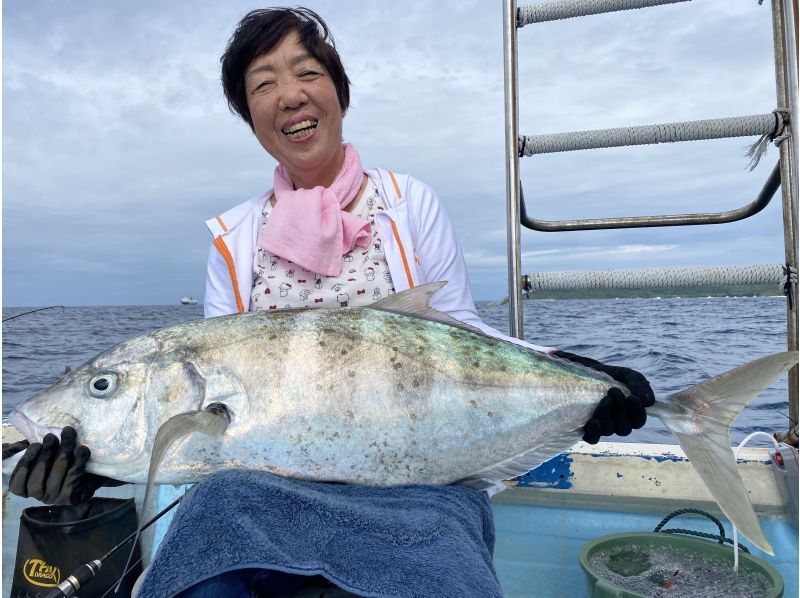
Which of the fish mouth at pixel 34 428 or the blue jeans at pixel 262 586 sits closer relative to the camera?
the blue jeans at pixel 262 586

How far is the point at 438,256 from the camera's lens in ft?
7.86

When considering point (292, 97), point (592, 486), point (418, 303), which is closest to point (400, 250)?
point (418, 303)

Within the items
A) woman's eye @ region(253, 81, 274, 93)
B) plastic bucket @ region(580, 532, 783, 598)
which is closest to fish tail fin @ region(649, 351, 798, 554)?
plastic bucket @ region(580, 532, 783, 598)

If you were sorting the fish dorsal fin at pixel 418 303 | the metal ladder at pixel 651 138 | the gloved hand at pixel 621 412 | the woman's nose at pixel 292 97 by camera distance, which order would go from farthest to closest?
the metal ladder at pixel 651 138 < the woman's nose at pixel 292 97 < the fish dorsal fin at pixel 418 303 < the gloved hand at pixel 621 412

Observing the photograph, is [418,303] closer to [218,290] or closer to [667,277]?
[218,290]

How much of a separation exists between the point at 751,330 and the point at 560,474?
14.3m

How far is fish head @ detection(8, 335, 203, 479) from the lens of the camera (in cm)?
164

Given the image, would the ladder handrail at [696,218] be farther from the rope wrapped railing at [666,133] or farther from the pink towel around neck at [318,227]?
the pink towel around neck at [318,227]

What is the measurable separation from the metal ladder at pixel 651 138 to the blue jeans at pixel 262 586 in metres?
1.87

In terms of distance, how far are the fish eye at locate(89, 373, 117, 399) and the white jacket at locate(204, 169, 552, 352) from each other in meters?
0.67

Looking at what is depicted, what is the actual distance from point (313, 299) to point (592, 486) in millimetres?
1843

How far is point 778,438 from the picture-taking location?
293 centimetres

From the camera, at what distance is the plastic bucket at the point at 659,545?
2164 mm

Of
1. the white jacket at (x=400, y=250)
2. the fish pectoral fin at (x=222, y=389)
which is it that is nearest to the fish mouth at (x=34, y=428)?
the fish pectoral fin at (x=222, y=389)
